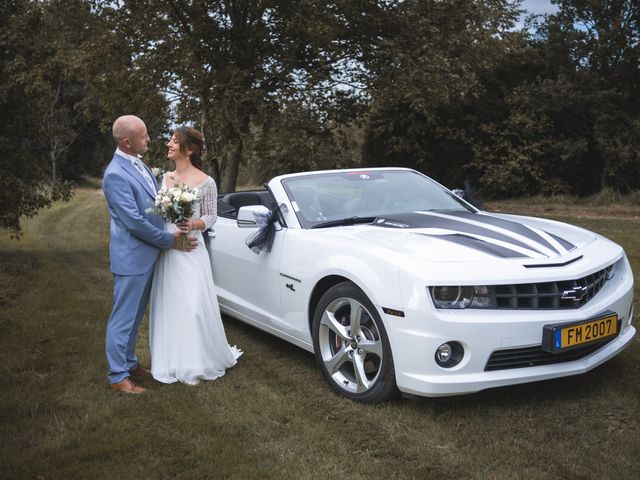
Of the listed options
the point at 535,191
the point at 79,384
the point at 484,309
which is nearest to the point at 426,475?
the point at 484,309

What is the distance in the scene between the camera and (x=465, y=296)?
12.2 feet

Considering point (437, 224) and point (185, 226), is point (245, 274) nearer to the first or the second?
point (185, 226)

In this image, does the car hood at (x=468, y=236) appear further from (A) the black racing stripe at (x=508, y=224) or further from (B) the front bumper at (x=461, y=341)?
(B) the front bumper at (x=461, y=341)

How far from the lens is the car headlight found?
3.70 m

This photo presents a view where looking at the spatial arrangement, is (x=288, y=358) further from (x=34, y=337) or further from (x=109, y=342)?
(x=34, y=337)

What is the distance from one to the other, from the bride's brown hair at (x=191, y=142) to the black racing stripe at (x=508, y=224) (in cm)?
193

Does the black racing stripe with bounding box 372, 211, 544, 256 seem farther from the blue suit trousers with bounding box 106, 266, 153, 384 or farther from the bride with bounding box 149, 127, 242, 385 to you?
the blue suit trousers with bounding box 106, 266, 153, 384

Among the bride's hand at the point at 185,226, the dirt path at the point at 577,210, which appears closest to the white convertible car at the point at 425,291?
the bride's hand at the point at 185,226

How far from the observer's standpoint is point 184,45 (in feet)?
43.9

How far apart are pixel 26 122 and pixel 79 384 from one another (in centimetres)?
636

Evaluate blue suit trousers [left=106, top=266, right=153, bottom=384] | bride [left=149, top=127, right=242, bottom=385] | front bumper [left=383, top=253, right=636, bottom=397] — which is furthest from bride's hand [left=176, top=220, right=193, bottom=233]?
front bumper [left=383, top=253, right=636, bottom=397]

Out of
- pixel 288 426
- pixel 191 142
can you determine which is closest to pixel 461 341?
pixel 288 426

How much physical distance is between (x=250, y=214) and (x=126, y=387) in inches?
60.6

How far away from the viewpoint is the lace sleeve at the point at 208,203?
15.8 feet
